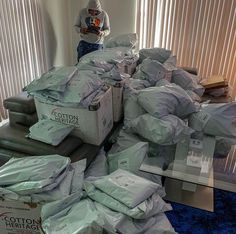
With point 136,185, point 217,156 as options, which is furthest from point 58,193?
point 217,156

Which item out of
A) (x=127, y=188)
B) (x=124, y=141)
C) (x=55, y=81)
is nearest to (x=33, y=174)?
(x=127, y=188)

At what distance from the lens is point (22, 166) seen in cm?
131

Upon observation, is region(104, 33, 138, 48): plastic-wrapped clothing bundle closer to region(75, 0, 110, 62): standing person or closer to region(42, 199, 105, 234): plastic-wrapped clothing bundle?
region(75, 0, 110, 62): standing person

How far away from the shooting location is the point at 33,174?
1.25 metres

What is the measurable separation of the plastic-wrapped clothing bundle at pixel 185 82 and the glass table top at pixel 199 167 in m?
0.93

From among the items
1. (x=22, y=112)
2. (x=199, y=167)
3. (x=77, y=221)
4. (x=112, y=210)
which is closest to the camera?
(x=77, y=221)

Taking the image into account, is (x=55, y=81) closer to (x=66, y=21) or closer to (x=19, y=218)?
(x=19, y=218)

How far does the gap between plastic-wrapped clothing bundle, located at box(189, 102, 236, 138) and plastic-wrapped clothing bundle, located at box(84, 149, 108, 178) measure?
0.68 meters

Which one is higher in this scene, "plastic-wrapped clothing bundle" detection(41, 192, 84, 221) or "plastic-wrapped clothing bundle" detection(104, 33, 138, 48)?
"plastic-wrapped clothing bundle" detection(104, 33, 138, 48)

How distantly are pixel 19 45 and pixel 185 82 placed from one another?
1.80 meters

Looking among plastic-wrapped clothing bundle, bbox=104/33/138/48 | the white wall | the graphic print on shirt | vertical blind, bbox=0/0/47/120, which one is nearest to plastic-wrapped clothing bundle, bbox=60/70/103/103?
plastic-wrapped clothing bundle, bbox=104/33/138/48

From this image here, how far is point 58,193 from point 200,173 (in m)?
0.82

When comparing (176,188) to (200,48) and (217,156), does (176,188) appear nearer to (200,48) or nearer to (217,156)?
(217,156)

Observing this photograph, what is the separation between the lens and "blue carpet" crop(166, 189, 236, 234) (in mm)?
1643
